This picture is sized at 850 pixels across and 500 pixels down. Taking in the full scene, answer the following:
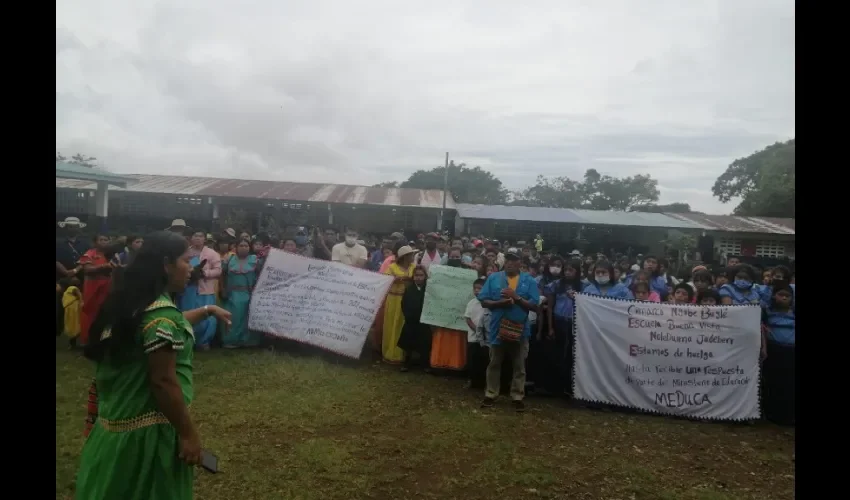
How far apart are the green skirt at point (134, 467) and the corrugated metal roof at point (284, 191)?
1751 centimetres

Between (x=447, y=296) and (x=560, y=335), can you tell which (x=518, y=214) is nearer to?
(x=447, y=296)

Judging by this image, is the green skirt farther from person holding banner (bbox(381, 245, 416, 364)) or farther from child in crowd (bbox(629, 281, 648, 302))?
child in crowd (bbox(629, 281, 648, 302))

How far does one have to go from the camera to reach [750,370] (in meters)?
5.72

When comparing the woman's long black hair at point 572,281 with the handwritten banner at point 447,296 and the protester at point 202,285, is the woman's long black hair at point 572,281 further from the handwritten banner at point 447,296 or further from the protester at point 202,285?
the protester at point 202,285

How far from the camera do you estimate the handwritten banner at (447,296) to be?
6930 mm

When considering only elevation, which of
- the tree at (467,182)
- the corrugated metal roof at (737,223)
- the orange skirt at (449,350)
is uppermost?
the tree at (467,182)

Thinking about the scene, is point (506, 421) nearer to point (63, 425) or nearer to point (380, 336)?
point (380, 336)

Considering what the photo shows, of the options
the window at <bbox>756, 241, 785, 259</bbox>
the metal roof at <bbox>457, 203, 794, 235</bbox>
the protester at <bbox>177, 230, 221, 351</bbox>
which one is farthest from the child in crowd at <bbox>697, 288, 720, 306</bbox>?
the metal roof at <bbox>457, 203, 794, 235</bbox>

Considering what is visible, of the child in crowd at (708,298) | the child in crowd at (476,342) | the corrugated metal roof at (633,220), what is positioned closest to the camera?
the child in crowd at (708,298)


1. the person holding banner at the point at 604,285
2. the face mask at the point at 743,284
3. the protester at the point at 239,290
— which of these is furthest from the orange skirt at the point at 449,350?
the face mask at the point at 743,284

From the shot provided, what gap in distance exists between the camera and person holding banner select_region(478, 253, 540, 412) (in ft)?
18.8

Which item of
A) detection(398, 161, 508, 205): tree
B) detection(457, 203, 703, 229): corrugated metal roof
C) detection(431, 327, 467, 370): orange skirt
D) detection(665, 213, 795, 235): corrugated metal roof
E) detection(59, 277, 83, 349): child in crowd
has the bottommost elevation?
detection(431, 327, 467, 370): orange skirt

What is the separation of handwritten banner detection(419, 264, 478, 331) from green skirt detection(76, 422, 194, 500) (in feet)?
16.2

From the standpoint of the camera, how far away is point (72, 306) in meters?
7.18
